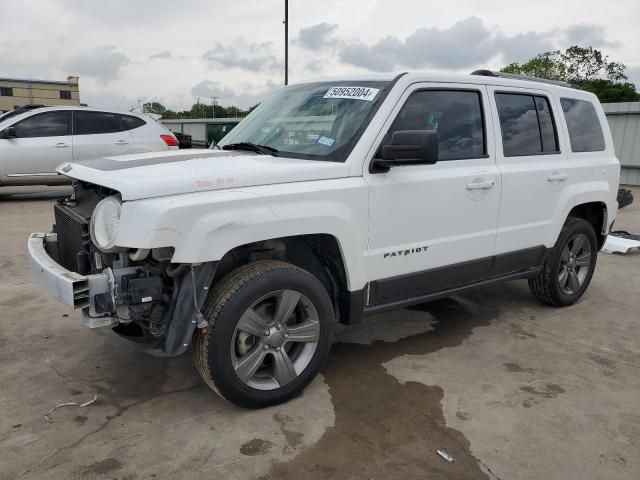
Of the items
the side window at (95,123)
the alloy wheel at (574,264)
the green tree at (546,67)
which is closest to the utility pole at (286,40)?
the side window at (95,123)

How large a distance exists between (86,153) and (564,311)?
8553 mm

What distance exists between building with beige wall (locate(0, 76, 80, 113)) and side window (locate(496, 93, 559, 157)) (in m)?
62.5

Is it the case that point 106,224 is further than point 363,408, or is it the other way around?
point 363,408

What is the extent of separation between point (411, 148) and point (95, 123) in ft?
28.5

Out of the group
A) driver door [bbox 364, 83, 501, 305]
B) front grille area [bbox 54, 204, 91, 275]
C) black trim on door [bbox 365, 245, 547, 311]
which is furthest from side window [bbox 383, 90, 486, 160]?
front grille area [bbox 54, 204, 91, 275]

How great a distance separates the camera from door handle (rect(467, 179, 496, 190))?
3.71 meters

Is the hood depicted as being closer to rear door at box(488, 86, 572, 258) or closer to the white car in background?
rear door at box(488, 86, 572, 258)

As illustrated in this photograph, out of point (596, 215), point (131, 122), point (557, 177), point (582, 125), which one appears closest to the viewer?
point (557, 177)

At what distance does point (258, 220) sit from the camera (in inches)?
109

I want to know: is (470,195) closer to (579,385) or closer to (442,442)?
(579,385)

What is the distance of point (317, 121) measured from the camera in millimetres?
3529

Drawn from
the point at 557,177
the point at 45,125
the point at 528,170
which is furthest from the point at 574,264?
the point at 45,125

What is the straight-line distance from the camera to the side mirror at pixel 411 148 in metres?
3.02

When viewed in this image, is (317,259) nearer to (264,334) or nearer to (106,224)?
(264,334)
